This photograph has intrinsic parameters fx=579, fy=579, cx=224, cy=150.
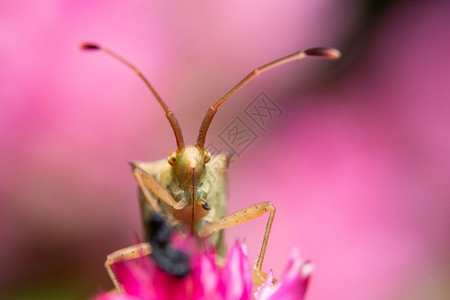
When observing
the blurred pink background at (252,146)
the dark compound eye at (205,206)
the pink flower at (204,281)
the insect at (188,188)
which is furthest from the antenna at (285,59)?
the blurred pink background at (252,146)

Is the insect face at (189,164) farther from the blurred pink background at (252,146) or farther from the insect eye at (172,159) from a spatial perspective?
the blurred pink background at (252,146)

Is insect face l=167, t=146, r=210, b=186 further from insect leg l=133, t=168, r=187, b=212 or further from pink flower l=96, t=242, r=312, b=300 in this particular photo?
pink flower l=96, t=242, r=312, b=300

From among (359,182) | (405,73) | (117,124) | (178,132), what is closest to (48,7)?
(117,124)

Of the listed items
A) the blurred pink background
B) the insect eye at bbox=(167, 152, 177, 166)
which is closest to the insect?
the insect eye at bbox=(167, 152, 177, 166)

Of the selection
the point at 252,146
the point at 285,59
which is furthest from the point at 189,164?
the point at 252,146

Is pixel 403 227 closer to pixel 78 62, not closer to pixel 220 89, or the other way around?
pixel 220 89

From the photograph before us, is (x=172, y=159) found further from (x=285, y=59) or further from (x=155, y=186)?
(x=285, y=59)

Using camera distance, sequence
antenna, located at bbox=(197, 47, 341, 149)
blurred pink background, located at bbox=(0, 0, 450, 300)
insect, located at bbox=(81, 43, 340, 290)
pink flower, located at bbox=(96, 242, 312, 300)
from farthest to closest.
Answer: blurred pink background, located at bbox=(0, 0, 450, 300), insect, located at bbox=(81, 43, 340, 290), antenna, located at bbox=(197, 47, 341, 149), pink flower, located at bbox=(96, 242, 312, 300)
